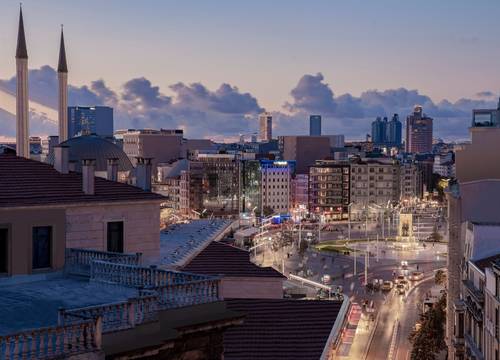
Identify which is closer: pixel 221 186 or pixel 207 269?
pixel 207 269

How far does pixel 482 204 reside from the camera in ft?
127

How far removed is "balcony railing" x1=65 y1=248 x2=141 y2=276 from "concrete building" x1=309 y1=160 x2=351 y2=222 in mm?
135560

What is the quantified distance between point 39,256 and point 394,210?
442 ft

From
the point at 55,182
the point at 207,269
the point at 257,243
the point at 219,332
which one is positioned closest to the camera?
the point at 219,332

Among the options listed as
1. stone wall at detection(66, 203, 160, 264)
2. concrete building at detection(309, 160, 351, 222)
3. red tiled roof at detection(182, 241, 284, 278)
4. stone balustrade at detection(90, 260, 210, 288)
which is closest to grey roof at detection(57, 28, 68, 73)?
red tiled roof at detection(182, 241, 284, 278)

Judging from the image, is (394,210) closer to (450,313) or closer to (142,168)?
(450,313)

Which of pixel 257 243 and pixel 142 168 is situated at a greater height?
pixel 142 168

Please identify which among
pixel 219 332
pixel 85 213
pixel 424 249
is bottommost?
pixel 424 249

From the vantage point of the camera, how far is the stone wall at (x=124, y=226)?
75.4ft

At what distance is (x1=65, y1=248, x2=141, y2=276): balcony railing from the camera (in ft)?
57.9

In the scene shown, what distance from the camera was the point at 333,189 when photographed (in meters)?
154

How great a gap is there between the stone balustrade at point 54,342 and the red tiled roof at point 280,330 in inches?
597

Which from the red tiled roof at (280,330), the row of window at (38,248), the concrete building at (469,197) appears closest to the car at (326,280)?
the concrete building at (469,197)

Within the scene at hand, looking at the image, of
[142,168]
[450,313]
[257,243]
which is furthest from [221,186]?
[142,168]
